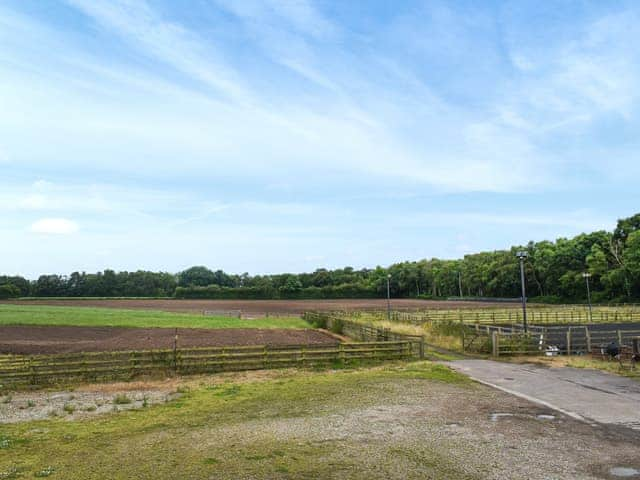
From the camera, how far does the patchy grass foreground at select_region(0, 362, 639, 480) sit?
788cm

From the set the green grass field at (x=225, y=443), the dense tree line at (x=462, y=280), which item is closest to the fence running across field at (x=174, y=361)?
the green grass field at (x=225, y=443)

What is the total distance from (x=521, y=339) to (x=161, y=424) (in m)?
19.9

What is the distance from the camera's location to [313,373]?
19250mm

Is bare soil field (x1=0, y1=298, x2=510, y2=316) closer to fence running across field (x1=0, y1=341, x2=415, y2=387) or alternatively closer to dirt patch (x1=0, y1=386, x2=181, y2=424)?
fence running across field (x1=0, y1=341, x2=415, y2=387)

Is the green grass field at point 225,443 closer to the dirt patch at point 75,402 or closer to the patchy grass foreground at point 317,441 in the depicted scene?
the patchy grass foreground at point 317,441

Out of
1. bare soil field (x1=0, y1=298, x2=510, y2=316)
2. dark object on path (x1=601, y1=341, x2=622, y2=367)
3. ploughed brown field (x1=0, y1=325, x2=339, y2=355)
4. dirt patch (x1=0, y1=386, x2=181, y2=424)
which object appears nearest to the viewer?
dirt patch (x1=0, y1=386, x2=181, y2=424)

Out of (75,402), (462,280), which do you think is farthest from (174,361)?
(462,280)

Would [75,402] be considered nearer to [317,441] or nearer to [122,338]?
[317,441]

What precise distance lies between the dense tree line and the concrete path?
84.6 metres

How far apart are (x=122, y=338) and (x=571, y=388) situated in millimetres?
31792

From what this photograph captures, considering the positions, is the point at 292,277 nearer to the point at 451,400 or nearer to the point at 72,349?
the point at 72,349

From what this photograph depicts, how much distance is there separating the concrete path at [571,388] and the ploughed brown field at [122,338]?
13.0 m

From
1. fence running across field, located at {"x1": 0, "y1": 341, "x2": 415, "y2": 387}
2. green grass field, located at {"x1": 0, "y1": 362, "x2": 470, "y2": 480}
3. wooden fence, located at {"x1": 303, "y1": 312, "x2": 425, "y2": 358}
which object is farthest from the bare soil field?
green grass field, located at {"x1": 0, "y1": 362, "x2": 470, "y2": 480}

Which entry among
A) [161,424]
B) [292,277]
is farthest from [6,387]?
[292,277]
